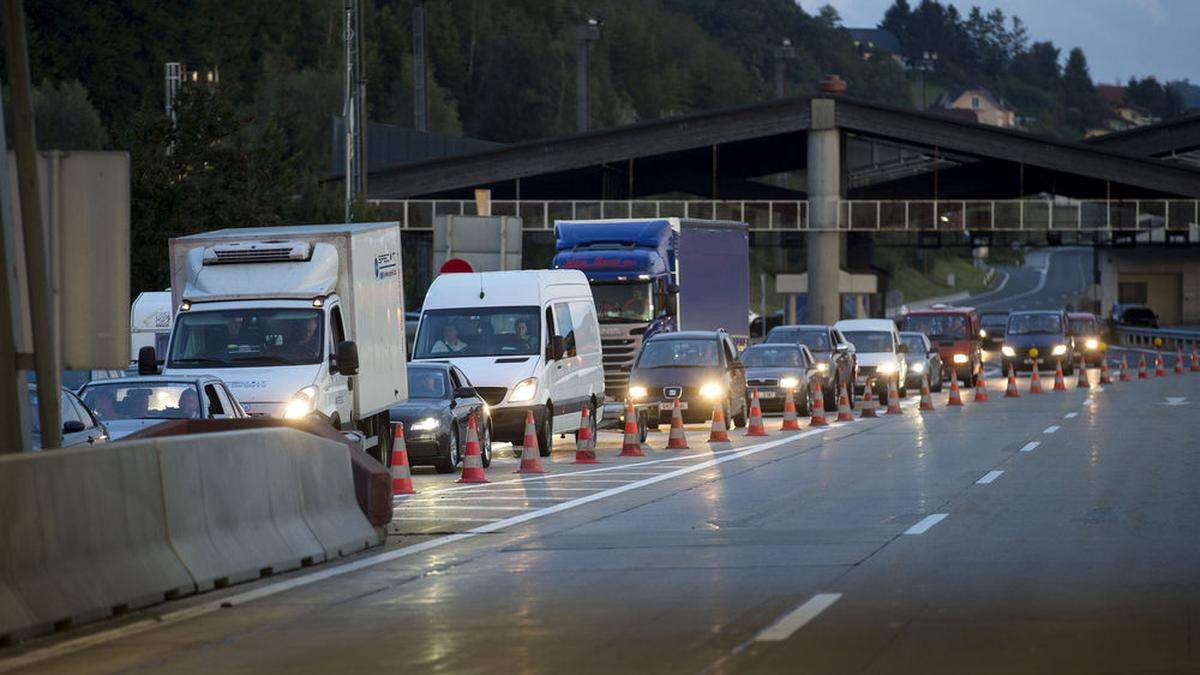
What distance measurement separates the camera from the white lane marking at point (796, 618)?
10.6 metres

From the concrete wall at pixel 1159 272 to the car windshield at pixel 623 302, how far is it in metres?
71.8

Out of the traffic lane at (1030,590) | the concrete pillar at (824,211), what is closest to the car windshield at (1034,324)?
the concrete pillar at (824,211)

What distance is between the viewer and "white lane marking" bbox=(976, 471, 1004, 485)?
21.6 m

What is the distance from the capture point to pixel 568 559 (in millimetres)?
14828

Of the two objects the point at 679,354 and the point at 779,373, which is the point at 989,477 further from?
the point at 779,373

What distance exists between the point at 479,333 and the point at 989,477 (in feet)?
33.1

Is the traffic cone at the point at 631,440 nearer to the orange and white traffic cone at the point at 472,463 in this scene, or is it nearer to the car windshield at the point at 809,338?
the orange and white traffic cone at the point at 472,463

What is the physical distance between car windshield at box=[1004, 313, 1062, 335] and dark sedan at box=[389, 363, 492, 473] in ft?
111

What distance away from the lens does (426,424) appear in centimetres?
2538

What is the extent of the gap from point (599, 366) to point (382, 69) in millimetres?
105201

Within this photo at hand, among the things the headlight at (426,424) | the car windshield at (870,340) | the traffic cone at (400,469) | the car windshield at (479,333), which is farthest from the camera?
the car windshield at (870,340)

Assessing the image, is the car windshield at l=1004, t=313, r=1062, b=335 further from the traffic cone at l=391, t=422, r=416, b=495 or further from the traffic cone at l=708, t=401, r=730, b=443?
the traffic cone at l=391, t=422, r=416, b=495

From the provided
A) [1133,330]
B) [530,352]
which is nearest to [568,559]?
[530,352]

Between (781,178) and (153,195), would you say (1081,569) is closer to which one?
(153,195)
